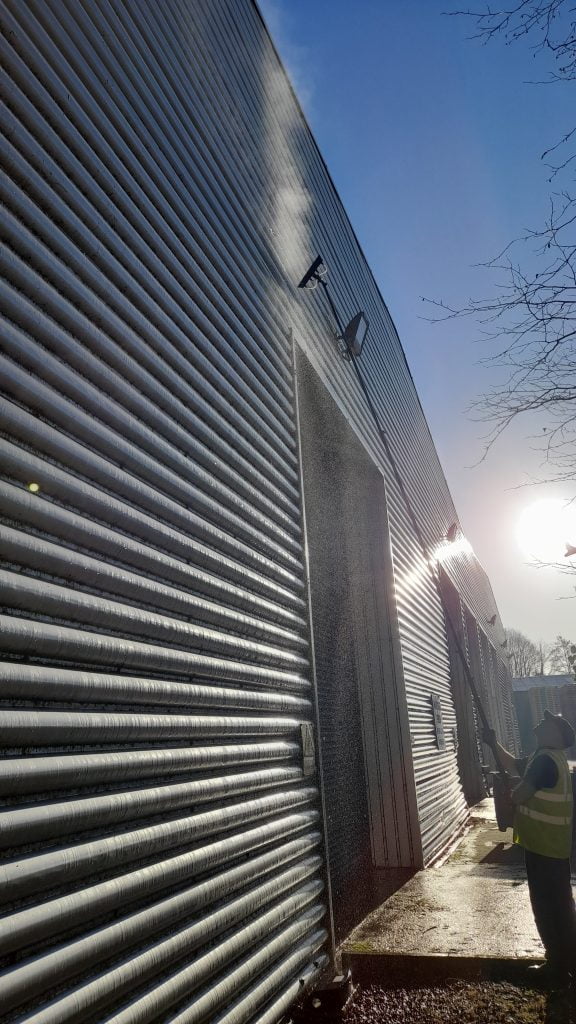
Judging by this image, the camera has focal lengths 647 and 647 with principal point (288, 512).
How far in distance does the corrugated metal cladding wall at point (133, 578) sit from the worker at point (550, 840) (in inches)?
53.2

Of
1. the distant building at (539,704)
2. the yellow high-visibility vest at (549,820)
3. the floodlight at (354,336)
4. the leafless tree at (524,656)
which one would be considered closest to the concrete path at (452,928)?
the yellow high-visibility vest at (549,820)

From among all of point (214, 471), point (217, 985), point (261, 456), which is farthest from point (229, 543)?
point (217, 985)

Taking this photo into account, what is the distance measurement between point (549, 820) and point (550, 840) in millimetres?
118

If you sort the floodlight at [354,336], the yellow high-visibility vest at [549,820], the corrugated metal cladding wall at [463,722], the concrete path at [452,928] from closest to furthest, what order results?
the concrete path at [452,928] → the yellow high-visibility vest at [549,820] → the floodlight at [354,336] → the corrugated metal cladding wall at [463,722]

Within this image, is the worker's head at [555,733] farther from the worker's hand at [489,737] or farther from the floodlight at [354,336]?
the floodlight at [354,336]

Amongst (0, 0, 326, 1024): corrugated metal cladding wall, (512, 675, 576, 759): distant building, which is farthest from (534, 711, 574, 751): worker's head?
(512, 675, 576, 759): distant building

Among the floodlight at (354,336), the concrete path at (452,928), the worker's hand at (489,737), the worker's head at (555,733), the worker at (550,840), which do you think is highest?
the floodlight at (354,336)

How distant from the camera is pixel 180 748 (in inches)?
94.8

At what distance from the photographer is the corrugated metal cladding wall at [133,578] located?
1704mm

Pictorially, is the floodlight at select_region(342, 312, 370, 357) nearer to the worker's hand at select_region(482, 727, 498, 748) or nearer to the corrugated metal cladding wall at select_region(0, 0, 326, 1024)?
the corrugated metal cladding wall at select_region(0, 0, 326, 1024)

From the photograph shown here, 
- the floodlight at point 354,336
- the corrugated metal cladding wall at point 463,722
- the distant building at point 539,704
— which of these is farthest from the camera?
the distant building at point 539,704

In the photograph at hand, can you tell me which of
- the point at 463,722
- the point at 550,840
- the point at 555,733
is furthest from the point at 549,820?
the point at 463,722

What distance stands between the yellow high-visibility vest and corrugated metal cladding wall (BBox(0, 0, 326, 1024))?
1473mm

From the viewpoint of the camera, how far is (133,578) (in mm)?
2252
